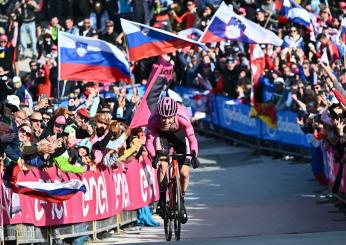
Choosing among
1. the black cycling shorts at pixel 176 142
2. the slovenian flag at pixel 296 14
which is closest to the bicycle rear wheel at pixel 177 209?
the black cycling shorts at pixel 176 142

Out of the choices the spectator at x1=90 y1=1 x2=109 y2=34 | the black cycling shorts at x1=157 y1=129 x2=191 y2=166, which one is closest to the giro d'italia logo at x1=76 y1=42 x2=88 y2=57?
the black cycling shorts at x1=157 y1=129 x2=191 y2=166

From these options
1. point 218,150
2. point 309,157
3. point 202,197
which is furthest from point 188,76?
point 202,197

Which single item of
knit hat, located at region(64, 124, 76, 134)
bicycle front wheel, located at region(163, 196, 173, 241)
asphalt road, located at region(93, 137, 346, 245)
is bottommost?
asphalt road, located at region(93, 137, 346, 245)

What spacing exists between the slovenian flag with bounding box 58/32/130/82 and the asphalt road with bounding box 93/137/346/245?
2.92m

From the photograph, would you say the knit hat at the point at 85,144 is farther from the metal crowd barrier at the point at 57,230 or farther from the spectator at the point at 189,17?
the spectator at the point at 189,17

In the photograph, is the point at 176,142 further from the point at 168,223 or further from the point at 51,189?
the point at 51,189

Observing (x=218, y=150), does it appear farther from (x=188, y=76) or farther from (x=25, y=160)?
(x=25, y=160)

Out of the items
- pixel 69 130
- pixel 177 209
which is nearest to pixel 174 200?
pixel 177 209

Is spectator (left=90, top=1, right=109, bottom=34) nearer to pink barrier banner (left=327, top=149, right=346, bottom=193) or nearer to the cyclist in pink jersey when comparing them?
pink barrier banner (left=327, top=149, right=346, bottom=193)

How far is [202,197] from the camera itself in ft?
88.3

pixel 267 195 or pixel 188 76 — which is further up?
pixel 188 76

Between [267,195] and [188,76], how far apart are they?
32.7 ft

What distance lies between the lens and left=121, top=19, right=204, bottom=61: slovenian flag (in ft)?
85.9

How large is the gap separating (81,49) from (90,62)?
389 millimetres
